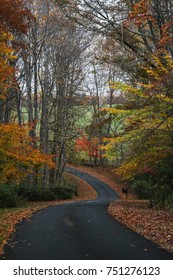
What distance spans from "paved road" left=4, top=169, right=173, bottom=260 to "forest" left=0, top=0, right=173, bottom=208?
9.83ft

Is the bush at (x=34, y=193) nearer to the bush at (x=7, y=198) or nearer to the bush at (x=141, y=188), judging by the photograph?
the bush at (x=7, y=198)

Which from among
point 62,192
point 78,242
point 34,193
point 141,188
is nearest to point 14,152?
point 34,193

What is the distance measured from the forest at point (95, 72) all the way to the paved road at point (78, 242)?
118 inches

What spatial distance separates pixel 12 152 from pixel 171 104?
899cm

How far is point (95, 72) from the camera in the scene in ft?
74.8

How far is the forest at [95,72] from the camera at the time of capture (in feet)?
42.0

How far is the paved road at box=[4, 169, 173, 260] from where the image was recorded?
7551mm

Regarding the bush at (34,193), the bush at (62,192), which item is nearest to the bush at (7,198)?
the bush at (34,193)

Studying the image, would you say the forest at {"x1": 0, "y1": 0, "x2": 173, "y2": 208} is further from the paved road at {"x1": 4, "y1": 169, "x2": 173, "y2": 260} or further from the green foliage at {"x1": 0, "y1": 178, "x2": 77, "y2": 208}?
the paved road at {"x1": 4, "y1": 169, "x2": 173, "y2": 260}

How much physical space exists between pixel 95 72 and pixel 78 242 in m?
15.7

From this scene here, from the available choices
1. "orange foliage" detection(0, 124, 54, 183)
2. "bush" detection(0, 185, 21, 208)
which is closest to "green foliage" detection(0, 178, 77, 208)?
"bush" detection(0, 185, 21, 208)

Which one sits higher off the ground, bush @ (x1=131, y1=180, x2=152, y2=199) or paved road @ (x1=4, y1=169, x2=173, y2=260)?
paved road @ (x1=4, y1=169, x2=173, y2=260)

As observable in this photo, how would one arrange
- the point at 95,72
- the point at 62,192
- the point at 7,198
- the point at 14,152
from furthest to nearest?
the point at 62,192
the point at 95,72
the point at 7,198
the point at 14,152

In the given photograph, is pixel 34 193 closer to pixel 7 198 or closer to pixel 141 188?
pixel 7 198
